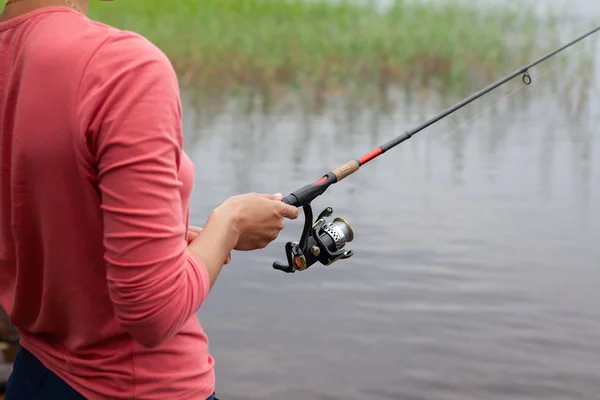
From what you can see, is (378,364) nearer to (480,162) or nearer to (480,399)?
(480,399)

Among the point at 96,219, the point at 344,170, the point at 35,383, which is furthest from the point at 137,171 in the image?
the point at 344,170

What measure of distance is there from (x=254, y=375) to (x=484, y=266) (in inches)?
77.3

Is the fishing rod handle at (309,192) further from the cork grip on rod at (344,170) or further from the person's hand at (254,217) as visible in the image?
the person's hand at (254,217)

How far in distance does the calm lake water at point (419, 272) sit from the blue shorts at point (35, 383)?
234 centimetres

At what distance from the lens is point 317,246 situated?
178 centimetres

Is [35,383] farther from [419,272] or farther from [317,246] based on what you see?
[419,272]

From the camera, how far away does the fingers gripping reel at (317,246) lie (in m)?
1.76

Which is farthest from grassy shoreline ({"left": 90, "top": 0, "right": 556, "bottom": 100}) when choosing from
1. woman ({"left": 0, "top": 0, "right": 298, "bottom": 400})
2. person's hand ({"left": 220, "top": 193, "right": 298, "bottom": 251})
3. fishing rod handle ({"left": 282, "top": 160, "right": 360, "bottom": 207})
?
woman ({"left": 0, "top": 0, "right": 298, "bottom": 400})

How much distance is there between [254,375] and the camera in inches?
161

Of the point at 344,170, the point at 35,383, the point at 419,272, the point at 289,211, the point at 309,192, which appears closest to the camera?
the point at 35,383

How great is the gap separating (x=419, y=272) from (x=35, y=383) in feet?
14.1

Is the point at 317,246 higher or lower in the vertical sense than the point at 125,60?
lower

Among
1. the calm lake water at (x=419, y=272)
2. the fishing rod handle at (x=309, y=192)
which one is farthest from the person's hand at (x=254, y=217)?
the calm lake water at (x=419, y=272)

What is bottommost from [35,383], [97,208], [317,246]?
[35,383]
